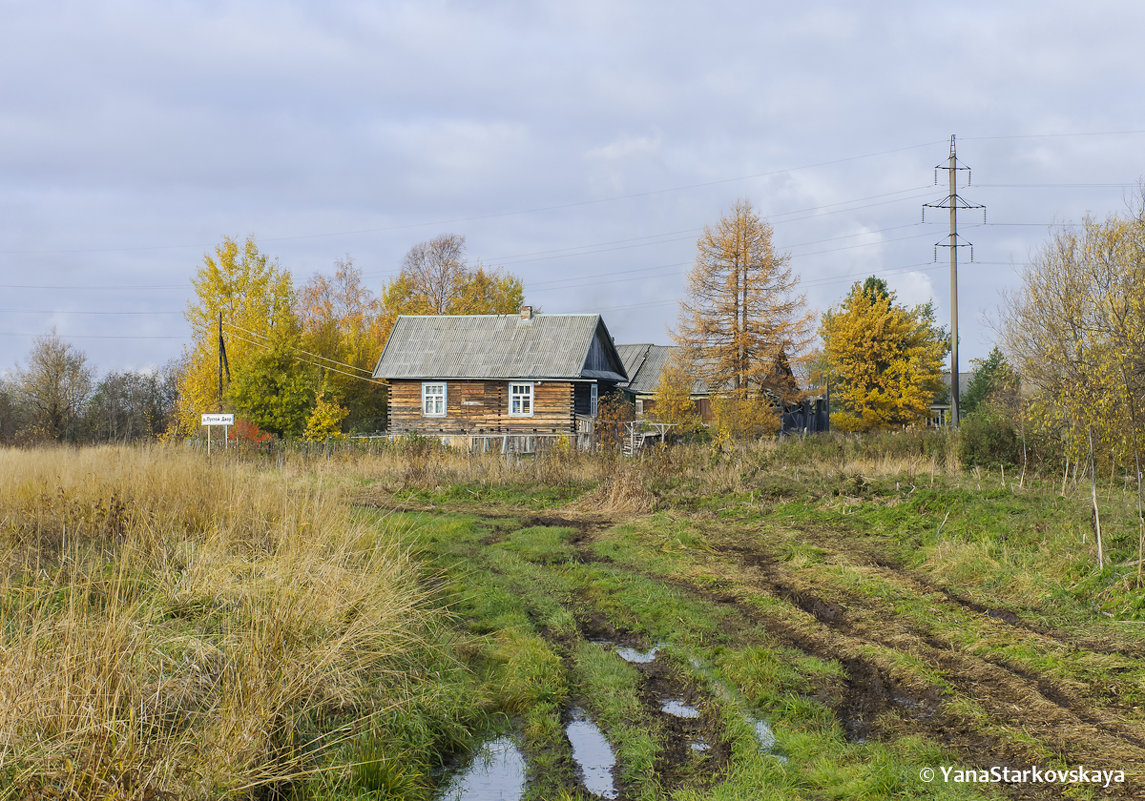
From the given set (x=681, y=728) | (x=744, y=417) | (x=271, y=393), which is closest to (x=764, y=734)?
(x=681, y=728)

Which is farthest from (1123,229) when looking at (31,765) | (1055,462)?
(31,765)

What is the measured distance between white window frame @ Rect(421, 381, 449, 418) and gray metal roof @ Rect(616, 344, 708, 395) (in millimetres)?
13754

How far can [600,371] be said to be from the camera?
38.3 metres

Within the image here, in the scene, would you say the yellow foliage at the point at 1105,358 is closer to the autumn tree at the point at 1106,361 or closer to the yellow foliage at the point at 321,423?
the autumn tree at the point at 1106,361

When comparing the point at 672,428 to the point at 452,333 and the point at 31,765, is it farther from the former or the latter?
the point at 31,765

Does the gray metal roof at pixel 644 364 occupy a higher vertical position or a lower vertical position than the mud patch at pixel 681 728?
higher

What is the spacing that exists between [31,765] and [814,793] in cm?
406

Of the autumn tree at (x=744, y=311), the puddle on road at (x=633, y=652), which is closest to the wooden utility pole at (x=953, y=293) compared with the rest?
the autumn tree at (x=744, y=311)

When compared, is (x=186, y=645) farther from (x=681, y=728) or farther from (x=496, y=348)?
(x=496, y=348)

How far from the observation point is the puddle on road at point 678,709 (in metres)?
6.11

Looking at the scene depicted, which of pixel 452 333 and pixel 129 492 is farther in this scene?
pixel 452 333

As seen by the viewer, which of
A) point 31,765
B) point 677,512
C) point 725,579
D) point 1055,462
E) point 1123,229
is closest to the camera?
point 31,765

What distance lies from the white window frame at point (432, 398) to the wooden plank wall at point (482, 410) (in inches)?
5.5

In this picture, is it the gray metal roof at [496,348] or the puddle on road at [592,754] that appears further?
the gray metal roof at [496,348]
